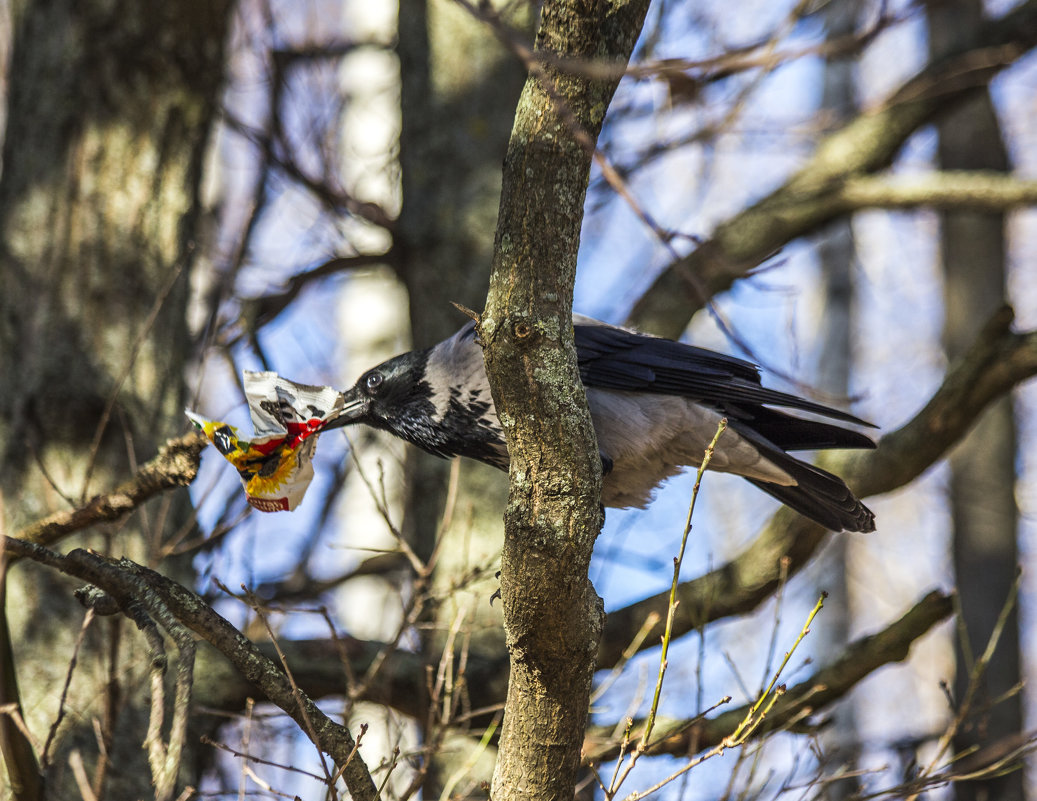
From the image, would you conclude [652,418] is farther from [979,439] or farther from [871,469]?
[979,439]

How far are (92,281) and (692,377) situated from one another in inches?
85.3

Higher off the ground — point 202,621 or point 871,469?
point 871,469

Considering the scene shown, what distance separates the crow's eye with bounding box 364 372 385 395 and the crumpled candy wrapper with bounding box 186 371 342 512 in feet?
2.86

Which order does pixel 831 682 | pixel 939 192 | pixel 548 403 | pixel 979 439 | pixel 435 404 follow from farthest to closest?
pixel 979 439 < pixel 939 192 < pixel 435 404 < pixel 831 682 < pixel 548 403

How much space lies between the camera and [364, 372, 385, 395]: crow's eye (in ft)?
11.4

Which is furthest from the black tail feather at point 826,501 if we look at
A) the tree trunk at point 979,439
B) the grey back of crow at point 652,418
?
the tree trunk at point 979,439

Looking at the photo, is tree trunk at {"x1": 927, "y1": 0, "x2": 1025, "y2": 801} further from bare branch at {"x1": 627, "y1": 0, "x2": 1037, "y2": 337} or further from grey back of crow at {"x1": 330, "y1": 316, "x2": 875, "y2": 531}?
A: grey back of crow at {"x1": 330, "y1": 316, "x2": 875, "y2": 531}

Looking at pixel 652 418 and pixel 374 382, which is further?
pixel 374 382

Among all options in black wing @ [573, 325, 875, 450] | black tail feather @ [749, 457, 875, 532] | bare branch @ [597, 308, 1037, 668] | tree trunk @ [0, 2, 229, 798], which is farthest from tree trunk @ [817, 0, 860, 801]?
tree trunk @ [0, 2, 229, 798]

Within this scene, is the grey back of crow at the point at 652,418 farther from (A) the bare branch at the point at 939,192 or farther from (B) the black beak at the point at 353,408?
(A) the bare branch at the point at 939,192

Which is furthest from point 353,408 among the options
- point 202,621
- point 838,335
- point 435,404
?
point 838,335

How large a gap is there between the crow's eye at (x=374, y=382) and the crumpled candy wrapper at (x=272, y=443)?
870 mm

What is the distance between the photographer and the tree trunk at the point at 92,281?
10.7ft

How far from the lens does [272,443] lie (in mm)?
2443
